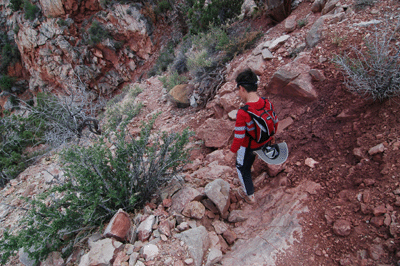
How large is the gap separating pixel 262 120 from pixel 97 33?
16299 millimetres

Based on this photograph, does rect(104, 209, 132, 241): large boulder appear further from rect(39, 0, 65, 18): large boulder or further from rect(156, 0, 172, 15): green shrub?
rect(39, 0, 65, 18): large boulder

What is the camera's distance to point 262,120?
2117 mm

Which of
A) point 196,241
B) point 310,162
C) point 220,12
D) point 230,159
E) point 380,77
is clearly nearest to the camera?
point 196,241

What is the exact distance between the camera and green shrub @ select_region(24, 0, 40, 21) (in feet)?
48.4

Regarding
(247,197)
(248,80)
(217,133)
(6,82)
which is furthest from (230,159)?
(6,82)

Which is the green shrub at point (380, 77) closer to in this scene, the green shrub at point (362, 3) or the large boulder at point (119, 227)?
the green shrub at point (362, 3)

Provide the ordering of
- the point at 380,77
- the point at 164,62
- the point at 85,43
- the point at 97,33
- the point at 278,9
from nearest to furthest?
the point at 380,77 < the point at 278,9 < the point at 164,62 < the point at 97,33 < the point at 85,43

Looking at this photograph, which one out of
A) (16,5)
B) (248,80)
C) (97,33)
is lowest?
(248,80)

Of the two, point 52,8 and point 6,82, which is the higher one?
point 52,8

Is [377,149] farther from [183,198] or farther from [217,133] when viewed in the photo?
[217,133]

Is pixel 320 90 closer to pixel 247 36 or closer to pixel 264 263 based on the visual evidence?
pixel 264 263

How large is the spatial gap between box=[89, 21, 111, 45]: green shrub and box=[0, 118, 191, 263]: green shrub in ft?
49.0

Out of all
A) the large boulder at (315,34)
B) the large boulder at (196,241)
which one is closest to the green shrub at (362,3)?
the large boulder at (315,34)

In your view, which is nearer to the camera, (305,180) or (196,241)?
(196,241)
